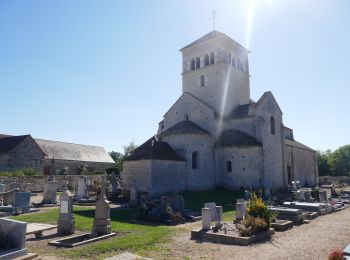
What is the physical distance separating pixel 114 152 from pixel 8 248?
2671 inches

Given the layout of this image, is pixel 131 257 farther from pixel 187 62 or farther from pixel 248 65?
pixel 248 65

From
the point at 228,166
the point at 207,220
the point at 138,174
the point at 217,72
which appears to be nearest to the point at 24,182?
the point at 138,174

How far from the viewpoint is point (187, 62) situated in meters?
31.6

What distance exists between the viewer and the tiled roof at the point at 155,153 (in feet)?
72.9

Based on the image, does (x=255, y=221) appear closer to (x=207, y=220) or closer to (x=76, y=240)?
(x=207, y=220)

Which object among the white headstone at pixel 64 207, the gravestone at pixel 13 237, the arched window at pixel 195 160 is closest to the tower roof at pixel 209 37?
the arched window at pixel 195 160

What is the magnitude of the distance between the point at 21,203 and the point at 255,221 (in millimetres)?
12077

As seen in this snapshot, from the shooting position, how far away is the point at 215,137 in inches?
1060

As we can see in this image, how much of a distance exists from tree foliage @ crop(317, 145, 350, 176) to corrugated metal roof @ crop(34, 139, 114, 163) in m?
47.5

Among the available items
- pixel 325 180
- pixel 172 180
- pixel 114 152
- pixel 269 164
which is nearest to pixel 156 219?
pixel 172 180

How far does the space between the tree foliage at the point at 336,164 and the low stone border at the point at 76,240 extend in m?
67.4

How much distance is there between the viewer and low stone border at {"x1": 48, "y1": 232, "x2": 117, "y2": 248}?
900 centimetres

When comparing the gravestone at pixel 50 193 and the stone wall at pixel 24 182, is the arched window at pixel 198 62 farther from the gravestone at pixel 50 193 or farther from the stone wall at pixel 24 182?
the stone wall at pixel 24 182

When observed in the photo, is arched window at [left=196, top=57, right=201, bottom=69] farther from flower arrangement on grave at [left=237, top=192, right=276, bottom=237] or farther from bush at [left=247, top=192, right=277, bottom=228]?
bush at [left=247, top=192, right=277, bottom=228]
